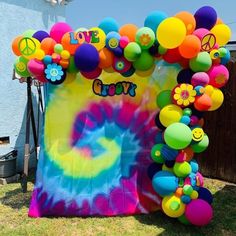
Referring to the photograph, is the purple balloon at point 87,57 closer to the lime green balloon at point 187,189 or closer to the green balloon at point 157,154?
the green balloon at point 157,154

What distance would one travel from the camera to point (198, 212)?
375cm

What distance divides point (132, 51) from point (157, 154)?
1.29m

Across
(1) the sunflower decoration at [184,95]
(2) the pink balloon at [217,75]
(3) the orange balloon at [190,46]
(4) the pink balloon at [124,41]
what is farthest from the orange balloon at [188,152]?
(4) the pink balloon at [124,41]

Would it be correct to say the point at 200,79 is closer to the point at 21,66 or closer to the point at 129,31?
the point at 129,31

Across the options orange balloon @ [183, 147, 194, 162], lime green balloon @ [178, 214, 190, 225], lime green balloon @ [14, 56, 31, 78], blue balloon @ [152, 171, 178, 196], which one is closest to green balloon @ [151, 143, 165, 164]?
blue balloon @ [152, 171, 178, 196]

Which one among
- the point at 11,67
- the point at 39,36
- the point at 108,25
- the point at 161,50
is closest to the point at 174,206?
the point at 161,50

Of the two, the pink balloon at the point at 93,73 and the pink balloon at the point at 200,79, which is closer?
the pink balloon at the point at 200,79

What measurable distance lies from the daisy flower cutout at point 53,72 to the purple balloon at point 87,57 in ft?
0.88

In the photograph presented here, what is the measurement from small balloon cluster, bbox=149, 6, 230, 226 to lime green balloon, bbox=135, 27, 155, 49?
0.39ft

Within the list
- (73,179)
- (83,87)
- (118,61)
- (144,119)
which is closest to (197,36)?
(118,61)

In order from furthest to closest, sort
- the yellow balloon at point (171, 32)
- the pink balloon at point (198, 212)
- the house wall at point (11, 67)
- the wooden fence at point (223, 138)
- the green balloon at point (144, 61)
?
the house wall at point (11, 67) < the wooden fence at point (223, 138) < the green balloon at point (144, 61) < the pink balloon at point (198, 212) < the yellow balloon at point (171, 32)

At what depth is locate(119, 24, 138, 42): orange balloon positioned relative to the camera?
3846mm

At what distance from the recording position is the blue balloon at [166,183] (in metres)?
3.83

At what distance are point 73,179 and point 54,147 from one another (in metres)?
0.50
